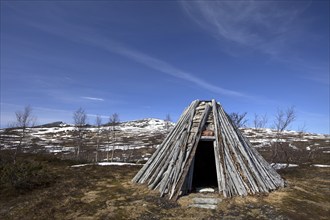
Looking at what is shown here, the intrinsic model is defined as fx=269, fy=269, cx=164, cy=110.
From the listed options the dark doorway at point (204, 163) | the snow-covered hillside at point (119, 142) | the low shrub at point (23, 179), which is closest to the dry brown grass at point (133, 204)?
the low shrub at point (23, 179)

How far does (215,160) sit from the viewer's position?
12.1 m

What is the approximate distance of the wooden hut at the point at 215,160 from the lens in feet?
34.2

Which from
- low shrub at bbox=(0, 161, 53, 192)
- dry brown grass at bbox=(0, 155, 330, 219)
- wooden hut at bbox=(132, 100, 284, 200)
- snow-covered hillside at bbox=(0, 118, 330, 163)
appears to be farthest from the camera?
snow-covered hillside at bbox=(0, 118, 330, 163)

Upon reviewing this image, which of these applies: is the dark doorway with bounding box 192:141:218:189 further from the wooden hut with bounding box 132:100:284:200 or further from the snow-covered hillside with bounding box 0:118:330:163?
the snow-covered hillside with bounding box 0:118:330:163

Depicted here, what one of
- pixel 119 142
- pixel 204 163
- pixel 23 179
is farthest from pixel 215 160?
pixel 119 142

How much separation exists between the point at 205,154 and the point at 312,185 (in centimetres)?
575

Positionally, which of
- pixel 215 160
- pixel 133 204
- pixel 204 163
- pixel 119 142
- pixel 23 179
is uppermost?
pixel 215 160

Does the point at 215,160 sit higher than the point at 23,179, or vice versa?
the point at 215,160

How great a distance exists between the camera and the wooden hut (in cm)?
1044

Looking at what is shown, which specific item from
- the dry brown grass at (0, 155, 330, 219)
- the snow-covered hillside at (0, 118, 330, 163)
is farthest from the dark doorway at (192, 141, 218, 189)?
the snow-covered hillside at (0, 118, 330, 163)

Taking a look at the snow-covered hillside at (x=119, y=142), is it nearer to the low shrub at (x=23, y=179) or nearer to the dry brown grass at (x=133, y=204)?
the dry brown grass at (x=133, y=204)

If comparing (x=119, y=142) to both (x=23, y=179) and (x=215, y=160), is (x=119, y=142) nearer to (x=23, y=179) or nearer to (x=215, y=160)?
(x=23, y=179)

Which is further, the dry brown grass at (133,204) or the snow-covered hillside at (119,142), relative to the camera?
the snow-covered hillside at (119,142)

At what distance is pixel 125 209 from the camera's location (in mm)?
9086
